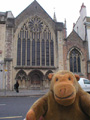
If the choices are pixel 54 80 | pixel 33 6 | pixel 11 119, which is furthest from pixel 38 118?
pixel 33 6

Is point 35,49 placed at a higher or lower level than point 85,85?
higher

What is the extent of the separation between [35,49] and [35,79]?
4.40 meters

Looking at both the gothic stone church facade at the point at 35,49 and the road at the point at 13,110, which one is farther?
the gothic stone church facade at the point at 35,49

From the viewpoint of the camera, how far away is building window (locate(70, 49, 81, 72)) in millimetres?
19969

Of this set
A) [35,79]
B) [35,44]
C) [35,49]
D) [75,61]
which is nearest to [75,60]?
[75,61]

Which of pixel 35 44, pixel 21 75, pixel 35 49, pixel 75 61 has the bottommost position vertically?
pixel 21 75

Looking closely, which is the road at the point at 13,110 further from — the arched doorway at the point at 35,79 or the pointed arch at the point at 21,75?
the arched doorway at the point at 35,79

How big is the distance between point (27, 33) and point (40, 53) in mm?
3698

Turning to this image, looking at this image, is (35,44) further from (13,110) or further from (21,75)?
(13,110)

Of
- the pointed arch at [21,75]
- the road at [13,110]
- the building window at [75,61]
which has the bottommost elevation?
the road at [13,110]

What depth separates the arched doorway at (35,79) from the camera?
61.2 ft

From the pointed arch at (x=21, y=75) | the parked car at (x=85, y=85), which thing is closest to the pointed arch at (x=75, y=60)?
the pointed arch at (x=21, y=75)

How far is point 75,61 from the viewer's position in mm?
20219

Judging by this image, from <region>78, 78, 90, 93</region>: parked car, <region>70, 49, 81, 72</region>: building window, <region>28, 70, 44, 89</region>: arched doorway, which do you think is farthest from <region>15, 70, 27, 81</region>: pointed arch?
<region>78, 78, 90, 93</region>: parked car
